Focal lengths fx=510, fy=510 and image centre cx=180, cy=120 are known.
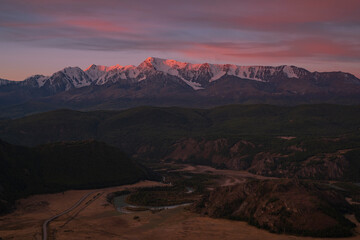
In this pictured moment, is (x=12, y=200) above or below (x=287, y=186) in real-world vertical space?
below

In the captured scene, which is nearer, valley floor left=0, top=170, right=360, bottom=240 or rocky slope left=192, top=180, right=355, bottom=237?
rocky slope left=192, top=180, right=355, bottom=237

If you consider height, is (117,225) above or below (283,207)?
below

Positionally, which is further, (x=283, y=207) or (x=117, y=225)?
(x=117, y=225)

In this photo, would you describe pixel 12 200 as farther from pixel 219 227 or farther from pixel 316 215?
pixel 316 215

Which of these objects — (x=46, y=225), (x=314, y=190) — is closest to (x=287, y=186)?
(x=314, y=190)

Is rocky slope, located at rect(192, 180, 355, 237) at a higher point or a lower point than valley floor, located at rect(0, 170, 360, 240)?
higher

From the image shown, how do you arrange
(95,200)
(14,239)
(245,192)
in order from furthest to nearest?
(95,200)
(245,192)
(14,239)
